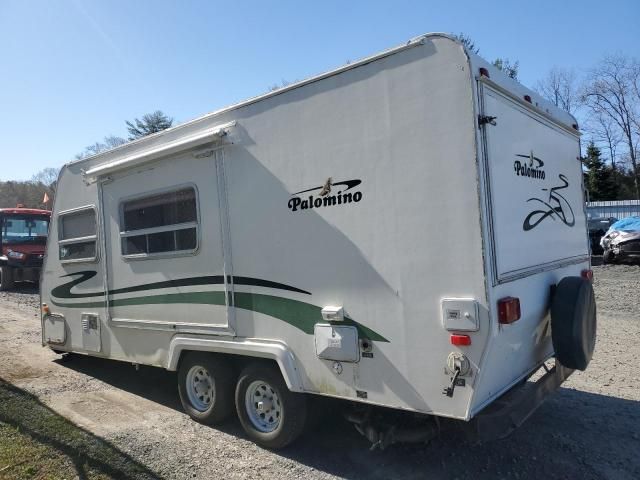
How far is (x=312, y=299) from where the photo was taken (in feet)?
12.4

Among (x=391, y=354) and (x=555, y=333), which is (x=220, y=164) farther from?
(x=555, y=333)

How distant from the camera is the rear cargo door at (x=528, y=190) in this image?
3201mm

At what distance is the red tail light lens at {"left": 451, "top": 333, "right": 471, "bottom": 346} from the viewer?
120 inches

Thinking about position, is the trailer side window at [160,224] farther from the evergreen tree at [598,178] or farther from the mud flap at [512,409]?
the evergreen tree at [598,178]

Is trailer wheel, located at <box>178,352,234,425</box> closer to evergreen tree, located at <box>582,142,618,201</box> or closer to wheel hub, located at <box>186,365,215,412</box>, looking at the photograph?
wheel hub, located at <box>186,365,215,412</box>

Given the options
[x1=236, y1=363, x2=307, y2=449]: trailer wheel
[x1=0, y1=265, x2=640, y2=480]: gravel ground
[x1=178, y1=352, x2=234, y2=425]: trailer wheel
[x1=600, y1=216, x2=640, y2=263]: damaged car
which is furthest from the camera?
[x1=600, y1=216, x2=640, y2=263]: damaged car

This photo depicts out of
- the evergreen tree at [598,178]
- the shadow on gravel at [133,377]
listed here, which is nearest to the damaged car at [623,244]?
the shadow on gravel at [133,377]

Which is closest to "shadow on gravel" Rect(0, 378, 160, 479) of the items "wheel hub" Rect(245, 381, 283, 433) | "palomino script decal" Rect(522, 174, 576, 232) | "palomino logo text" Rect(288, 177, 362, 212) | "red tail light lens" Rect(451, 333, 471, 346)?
"wheel hub" Rect(245, 381, 283, 433)

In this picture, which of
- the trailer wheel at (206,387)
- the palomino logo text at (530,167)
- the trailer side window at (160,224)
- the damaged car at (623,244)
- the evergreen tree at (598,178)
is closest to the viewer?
the palomino logo text at (530,167)

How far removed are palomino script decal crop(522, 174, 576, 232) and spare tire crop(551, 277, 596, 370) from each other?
0.54m

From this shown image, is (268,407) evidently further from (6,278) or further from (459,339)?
(6,278)

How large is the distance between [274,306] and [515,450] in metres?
2.19

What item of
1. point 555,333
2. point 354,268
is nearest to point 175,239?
point 354,268

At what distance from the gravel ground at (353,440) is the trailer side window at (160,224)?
1661 mm
